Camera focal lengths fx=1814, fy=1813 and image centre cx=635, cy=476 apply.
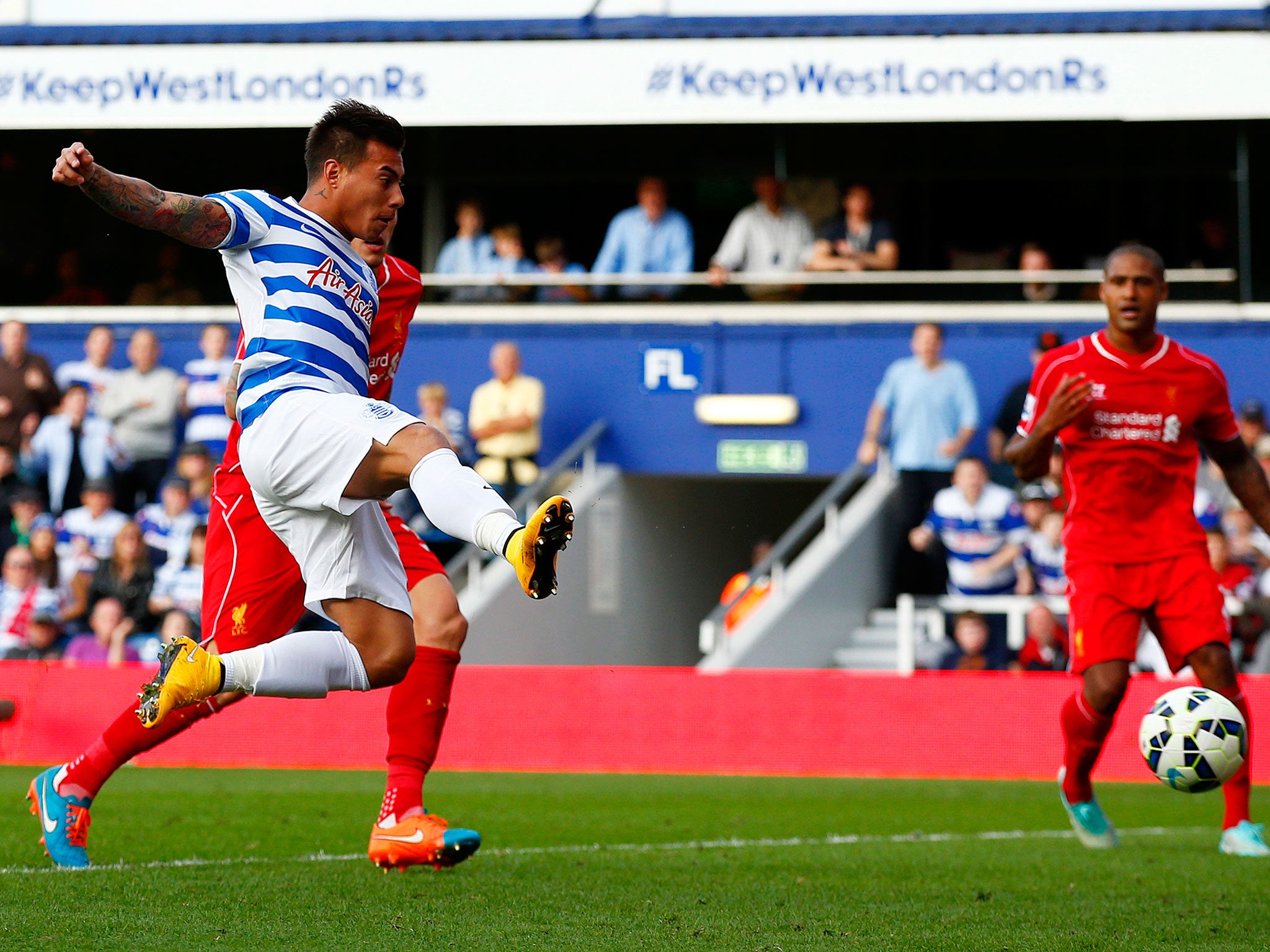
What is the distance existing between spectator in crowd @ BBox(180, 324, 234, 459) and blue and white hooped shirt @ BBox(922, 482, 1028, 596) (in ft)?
18.8

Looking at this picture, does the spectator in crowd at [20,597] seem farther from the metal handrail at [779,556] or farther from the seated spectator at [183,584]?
the metal handrail at [779,556]

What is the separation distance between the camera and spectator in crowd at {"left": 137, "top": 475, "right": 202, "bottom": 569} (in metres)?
13.8

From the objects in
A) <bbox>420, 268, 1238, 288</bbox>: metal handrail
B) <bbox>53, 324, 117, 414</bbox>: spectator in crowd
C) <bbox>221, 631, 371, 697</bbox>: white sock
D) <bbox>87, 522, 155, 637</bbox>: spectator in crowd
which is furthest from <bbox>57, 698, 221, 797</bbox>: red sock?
<bbox>420, 268, 1238, 288</bbox>: metal handrail

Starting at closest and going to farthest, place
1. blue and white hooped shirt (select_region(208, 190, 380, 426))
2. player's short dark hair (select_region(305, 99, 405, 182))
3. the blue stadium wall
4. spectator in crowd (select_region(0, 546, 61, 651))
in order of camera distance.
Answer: blue and white hooped shirt (select_region(208, 190, 380, 426))
player's short dark hair (select_region(305, 99, 405, 182))
spectator in crowd (select_region(0, 546, 61, 651))
the blue stadium wall

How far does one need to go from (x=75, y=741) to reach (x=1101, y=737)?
7.49 metres

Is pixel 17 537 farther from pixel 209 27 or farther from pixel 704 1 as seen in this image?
pixel 704 1

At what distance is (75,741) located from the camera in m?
12.0

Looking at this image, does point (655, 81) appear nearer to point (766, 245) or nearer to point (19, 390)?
point (766, 245)

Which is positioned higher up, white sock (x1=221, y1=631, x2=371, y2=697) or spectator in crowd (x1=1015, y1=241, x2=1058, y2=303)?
spectator in crowd (x1=1015, y1=241, x2=1058, y2=303)

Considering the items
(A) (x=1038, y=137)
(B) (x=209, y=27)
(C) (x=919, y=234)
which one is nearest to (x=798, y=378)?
(C) (x=919, y=234)

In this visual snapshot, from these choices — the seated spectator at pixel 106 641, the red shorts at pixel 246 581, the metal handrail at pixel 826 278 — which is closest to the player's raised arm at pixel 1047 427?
the red shorts at pixel 246 581

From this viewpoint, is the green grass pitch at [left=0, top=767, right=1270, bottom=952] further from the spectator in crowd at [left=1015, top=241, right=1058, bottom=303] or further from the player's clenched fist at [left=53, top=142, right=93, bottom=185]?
the spectator in crowd at [left=1015, top=241, right=1058, bottom=303]

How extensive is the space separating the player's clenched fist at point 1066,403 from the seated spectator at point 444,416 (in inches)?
318

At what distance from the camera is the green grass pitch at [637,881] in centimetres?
469
